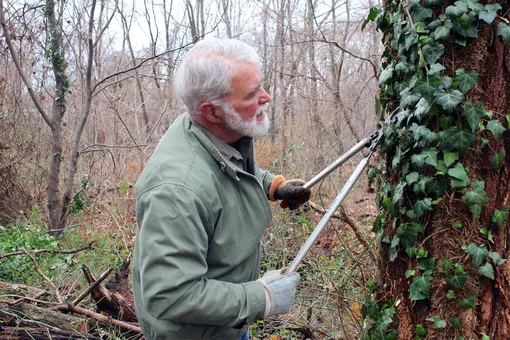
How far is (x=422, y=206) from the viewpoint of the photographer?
6.39ft

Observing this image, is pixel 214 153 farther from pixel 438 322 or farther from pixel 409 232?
pixel 438 322

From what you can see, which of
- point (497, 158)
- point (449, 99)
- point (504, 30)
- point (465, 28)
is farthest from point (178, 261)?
point (504, 30)

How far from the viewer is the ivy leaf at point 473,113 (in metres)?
1.79

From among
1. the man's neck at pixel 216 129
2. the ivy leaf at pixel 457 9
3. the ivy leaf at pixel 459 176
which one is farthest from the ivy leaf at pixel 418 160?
the man's neck at pixel 216 129

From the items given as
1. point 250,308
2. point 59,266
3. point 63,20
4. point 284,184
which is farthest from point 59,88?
point 250,308

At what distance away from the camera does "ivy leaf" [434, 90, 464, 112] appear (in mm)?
1795

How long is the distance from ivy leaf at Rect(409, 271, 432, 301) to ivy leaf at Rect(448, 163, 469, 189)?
446 mm

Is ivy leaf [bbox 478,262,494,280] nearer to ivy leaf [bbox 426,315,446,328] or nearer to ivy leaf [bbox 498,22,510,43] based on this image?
ivy leaf [bbox 426,315,446,328]

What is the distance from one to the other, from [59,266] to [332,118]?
594 centimetres

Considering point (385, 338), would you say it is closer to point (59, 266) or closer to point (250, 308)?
point (250, 308)

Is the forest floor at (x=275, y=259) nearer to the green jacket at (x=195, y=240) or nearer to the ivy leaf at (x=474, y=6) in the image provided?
the green jacket at (x=195, y=240)

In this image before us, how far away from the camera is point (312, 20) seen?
937 cm

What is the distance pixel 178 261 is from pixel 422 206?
1095 mm

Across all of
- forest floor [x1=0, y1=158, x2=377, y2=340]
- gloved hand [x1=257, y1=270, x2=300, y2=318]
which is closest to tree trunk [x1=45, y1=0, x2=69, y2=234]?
forest floor [x1=0, y1=158, x2=377, y2=340]
